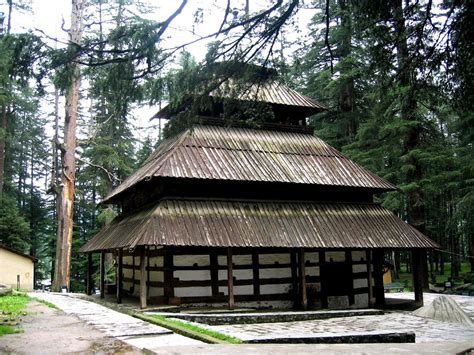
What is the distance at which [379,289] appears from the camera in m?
17.2

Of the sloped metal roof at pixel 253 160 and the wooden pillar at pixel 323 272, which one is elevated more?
the sloped metal roof at pixel 253 160

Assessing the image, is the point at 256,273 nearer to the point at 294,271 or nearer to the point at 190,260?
the point at 294,271

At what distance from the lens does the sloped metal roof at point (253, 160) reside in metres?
→ 15.2

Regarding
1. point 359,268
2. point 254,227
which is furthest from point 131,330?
point 359,268

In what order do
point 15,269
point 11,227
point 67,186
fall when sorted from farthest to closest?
point 11,227 < point 15,269 < point 67,186

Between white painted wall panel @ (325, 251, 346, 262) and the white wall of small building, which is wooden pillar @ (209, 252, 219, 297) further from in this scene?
white painted wall panel @ (325, 251, 346, 262)

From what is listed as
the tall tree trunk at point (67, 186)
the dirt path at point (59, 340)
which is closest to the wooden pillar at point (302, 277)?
the dirt path at point (59, 340)

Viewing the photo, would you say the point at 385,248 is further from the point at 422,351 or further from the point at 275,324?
the point at 422,351

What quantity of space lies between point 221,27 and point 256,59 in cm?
105

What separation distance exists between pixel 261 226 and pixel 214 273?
2.10m

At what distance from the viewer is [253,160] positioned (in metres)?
16.7

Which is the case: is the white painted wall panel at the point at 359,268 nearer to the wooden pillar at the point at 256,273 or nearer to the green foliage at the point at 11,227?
the wooden pillar at the point at 256,273

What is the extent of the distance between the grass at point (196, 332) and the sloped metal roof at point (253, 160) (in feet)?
14.8

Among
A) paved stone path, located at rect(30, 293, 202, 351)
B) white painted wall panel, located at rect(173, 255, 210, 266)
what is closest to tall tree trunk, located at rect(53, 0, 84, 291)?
paved stone path, located at rect(30, 293, 202, 351)
